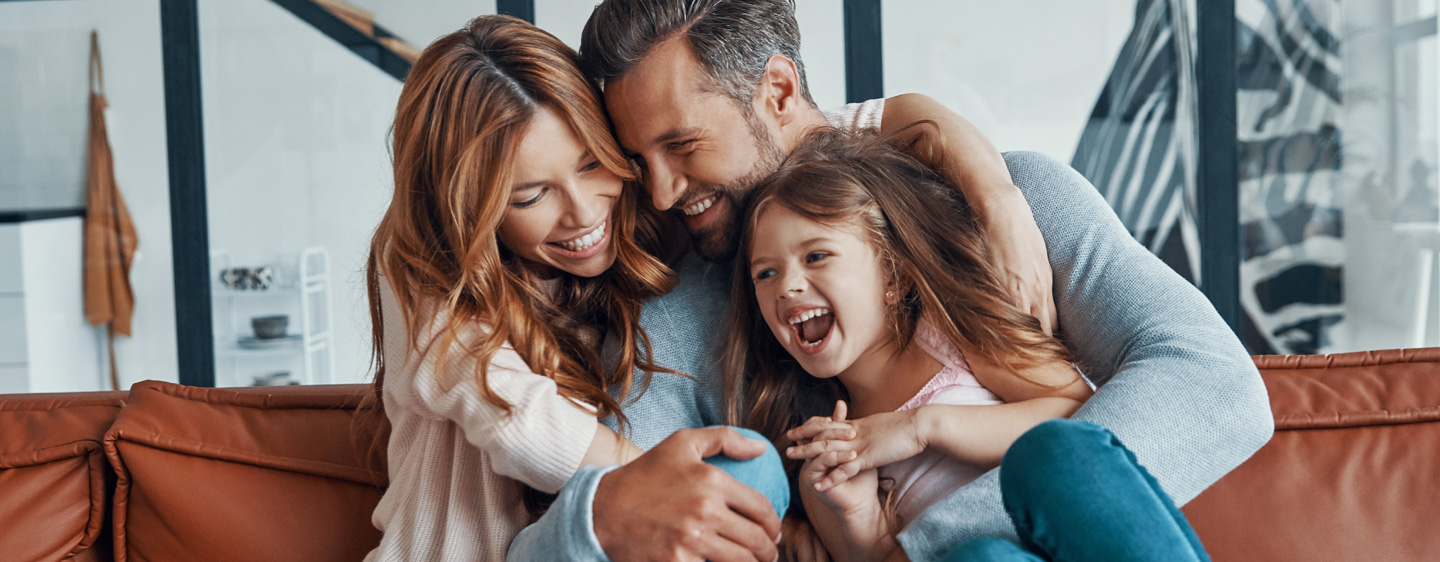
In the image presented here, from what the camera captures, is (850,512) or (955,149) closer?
(850,512)

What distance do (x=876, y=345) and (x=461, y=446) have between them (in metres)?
0.57

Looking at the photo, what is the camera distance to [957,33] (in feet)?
11.8

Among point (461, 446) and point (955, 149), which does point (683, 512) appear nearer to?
point (461, 446)

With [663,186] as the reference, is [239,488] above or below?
below

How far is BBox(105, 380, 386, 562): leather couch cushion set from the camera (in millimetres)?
1279

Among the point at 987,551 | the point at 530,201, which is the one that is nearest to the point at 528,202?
the point at 530,201

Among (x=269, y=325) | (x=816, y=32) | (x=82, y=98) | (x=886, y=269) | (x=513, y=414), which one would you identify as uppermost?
(x=816, y=32)

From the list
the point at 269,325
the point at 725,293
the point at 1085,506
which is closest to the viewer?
the point at 1085,506

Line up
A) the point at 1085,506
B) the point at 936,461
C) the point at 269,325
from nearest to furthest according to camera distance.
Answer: the point at 1085,506 → the point at 936,461 → the point at 269,325

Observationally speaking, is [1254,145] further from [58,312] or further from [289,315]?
[58,312]

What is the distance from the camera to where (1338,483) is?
1.16 metres

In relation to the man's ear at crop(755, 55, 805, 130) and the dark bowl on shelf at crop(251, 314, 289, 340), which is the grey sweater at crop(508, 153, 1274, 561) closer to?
the man's ear at crop(755, 55, 805, 130)

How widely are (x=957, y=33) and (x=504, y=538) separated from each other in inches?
120

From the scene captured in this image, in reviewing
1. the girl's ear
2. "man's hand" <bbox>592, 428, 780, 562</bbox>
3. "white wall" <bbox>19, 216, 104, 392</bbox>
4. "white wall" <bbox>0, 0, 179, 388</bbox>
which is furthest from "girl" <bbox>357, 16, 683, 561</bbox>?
"white wall" <bbox>19, 216, 104, 392</bbox>
